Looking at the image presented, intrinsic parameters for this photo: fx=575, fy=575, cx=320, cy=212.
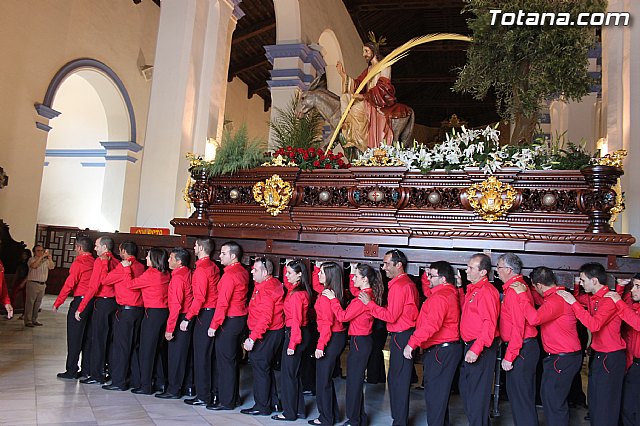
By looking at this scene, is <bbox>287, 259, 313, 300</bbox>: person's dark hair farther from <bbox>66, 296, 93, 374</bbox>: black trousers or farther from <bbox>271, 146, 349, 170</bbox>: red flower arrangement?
<bbox>66, 296, 93, 374</bbox>: black trousers

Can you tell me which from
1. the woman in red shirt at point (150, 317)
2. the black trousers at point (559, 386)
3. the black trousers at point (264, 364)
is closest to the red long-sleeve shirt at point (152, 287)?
the woman in red shirt at point (150, 317)

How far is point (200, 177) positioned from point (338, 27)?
11.3m

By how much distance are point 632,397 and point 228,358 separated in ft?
11.2

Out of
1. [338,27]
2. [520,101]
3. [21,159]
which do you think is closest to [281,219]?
[520,101]

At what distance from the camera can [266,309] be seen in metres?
4.97

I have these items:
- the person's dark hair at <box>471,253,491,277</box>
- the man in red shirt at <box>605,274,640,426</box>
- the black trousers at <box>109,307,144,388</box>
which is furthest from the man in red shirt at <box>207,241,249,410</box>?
the man in red shirt at <box>605,274,640,426</box>

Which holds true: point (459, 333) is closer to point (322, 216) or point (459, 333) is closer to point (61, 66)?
point (322, 216)

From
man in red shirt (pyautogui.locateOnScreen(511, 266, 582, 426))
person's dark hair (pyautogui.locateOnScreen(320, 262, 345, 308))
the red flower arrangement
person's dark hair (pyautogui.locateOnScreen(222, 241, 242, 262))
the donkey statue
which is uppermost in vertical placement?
the donkey statue

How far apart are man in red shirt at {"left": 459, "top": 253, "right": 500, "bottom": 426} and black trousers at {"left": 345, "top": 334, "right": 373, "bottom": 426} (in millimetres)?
789

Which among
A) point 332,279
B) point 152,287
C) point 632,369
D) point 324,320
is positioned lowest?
point 632,369

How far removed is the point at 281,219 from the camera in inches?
227

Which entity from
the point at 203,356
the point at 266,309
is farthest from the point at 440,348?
the point at 203,356

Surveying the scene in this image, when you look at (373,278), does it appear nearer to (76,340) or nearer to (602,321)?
(602,321)

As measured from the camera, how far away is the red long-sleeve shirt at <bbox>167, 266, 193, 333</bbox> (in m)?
5.33
